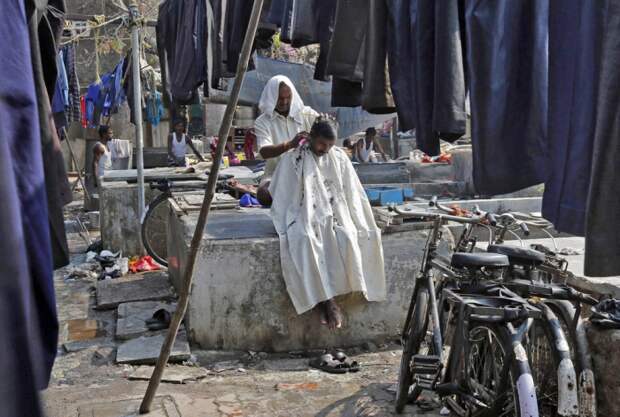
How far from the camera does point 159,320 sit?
5762mm

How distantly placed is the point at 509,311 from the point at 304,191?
2.47 metres

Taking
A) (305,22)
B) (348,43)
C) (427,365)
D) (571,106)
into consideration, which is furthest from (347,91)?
(427,365)

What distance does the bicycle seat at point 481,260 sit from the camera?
146 inches

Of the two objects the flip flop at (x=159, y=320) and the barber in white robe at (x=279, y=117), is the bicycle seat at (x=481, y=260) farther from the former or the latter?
the flip flop at (x=159, y=320)

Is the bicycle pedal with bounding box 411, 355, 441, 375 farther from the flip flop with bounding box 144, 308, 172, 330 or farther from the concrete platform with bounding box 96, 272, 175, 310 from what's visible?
the concrete platform with bounding box 96, 272, 175, 310

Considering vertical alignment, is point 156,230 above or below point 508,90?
below

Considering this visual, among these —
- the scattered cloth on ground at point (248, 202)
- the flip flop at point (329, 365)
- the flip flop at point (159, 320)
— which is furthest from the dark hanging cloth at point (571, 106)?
the scattered cloth on ground at point (248, 202)

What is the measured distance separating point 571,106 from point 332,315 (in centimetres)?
350

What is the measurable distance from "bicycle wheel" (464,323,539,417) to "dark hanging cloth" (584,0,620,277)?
131 centimetres

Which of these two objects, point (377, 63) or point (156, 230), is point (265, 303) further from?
point (156, 230)

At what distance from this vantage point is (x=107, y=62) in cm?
2012

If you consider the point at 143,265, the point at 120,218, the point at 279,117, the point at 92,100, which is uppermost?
the point at 279,117

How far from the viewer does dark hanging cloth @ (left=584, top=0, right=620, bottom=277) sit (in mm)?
1905

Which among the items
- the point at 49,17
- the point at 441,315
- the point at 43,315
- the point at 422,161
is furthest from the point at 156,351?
the point at 422,161
